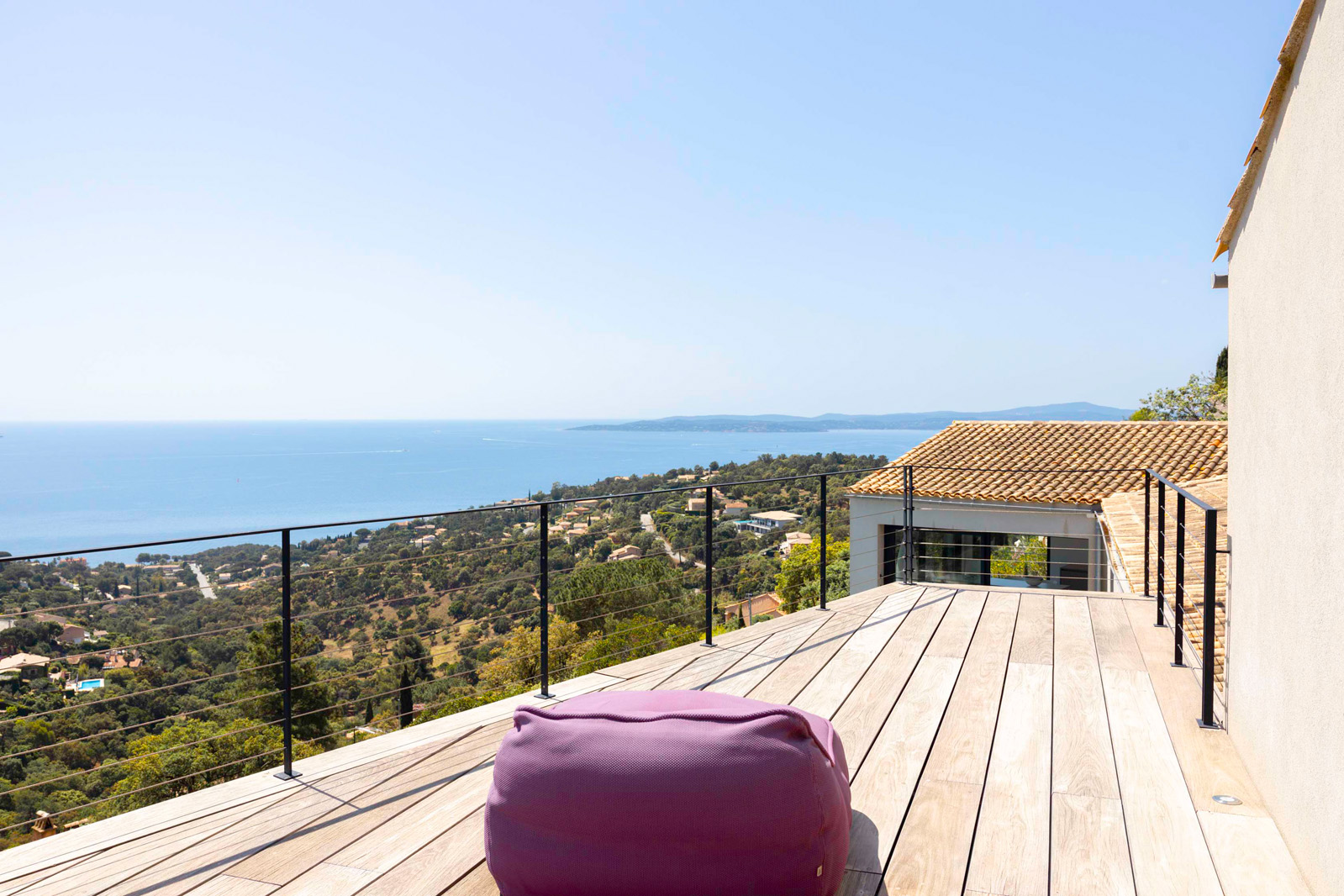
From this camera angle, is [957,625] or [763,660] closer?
[763,660]

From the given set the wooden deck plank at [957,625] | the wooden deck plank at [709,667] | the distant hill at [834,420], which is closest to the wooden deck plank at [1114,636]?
the wooden deck plank at [957,625]

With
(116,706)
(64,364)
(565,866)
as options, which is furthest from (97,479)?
(565,866)

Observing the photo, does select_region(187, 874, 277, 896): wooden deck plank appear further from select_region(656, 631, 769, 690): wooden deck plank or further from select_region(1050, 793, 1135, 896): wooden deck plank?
select_region(1050, 793, 1135, 896): wooden deck plank

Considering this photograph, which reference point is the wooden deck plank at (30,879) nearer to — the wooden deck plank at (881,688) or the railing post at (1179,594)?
the wooden deck plank at (881,688)

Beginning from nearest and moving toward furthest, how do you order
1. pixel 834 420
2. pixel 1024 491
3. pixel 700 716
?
pixel 700 716
pixel 1024 491
pixel 834 420

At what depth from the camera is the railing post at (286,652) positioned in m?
2.43

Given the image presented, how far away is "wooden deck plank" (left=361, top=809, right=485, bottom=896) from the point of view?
1.76m

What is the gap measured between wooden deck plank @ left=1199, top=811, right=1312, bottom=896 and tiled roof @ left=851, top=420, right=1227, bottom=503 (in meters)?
11.8

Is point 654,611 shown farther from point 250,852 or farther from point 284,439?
point 284,439

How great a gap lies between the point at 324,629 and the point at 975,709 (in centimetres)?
661

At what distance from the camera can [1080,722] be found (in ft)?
9.45

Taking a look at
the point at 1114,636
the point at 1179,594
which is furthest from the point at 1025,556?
the point at 1179,594

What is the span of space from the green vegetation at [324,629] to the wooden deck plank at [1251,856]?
1.96 m

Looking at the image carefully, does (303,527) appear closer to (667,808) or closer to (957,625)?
(667,808)
